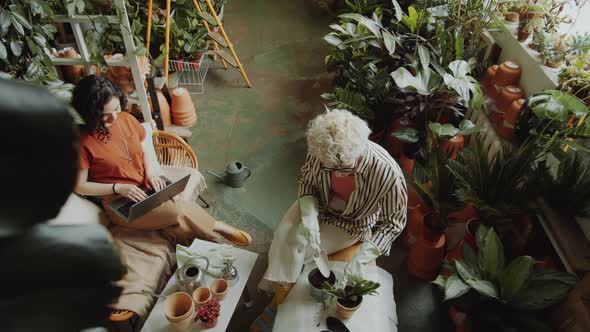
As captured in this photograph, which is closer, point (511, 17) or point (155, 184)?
point (155, 184)

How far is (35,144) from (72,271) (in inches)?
3.5

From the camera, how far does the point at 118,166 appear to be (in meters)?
2.04

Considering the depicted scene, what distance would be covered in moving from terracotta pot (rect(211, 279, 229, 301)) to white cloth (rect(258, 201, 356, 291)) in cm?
22

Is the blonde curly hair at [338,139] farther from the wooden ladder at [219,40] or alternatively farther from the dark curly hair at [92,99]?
the wooden ladder at [219,40]

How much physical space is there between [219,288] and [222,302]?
0.06m

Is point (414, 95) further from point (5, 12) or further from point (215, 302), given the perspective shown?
point (5, 12)

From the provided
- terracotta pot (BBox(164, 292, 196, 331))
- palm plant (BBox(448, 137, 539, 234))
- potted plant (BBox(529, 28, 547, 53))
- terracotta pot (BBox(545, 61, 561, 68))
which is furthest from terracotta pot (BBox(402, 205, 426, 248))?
terracotta pot (BBox(164, 292, 196, 331))

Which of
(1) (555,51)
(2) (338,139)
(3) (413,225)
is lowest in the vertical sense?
(3) (413,225)

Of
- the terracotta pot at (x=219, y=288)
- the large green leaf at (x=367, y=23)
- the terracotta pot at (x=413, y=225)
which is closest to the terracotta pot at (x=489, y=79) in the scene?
the large green leaf at (x=367, y=23)

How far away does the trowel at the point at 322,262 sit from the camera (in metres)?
1.79

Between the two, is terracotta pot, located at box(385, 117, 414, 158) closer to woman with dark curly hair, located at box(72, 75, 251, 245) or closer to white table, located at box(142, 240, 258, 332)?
woman with dark curly hair, located at box(72, 75, 251, 245)

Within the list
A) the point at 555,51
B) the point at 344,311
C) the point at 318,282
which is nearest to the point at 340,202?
the point at 318,282

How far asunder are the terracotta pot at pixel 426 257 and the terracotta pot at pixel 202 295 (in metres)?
1.23

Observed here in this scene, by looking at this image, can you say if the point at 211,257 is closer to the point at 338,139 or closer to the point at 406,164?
the point at 338,139
